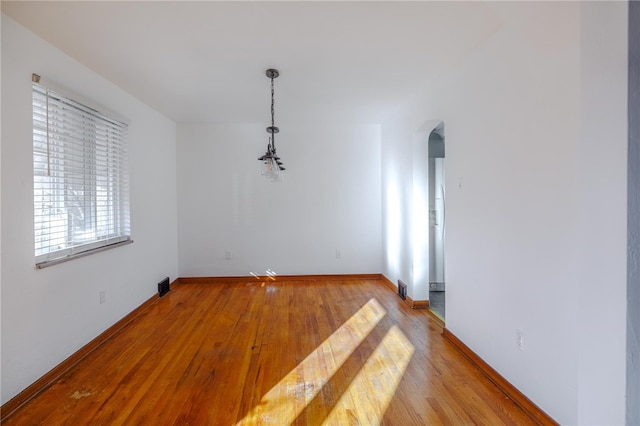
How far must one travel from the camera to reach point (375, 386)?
2.13 metres

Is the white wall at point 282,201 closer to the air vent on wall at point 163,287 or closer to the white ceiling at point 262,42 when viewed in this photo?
the air vent on wall at point 163,287

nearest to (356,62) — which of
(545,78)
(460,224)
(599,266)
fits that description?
(545,78)

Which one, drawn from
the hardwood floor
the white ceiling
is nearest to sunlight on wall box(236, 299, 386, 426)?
the hardwood floor

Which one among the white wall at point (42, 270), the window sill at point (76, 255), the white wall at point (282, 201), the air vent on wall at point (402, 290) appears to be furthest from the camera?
the white wall at point (282, 201)

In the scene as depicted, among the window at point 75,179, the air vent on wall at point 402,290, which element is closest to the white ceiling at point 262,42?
the window at point 75,179

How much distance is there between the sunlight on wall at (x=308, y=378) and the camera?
186 centimetres

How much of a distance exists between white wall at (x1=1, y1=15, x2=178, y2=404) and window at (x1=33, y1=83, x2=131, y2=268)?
11cm

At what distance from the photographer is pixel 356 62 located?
265 cm

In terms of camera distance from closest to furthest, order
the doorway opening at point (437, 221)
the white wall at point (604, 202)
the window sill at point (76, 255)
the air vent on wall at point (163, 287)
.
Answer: the white wall at point (604, 202), the window sill at point (76, 255), the air vent on wall at point (163, 287), the doorway opening at point (437, 221)

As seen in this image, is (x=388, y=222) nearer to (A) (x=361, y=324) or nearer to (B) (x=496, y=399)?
(A) (x=361, y=324)

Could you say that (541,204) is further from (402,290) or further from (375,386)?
(402,290)

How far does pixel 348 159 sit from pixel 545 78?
3.43 meters

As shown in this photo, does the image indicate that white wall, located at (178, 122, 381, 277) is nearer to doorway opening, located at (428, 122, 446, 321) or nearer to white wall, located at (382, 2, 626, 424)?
doorway opening, located at (428, 122, 446, 321)

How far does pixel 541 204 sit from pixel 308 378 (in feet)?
6.20
